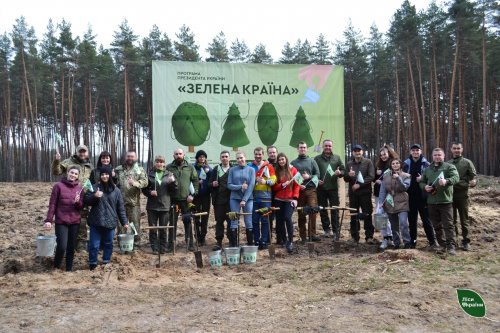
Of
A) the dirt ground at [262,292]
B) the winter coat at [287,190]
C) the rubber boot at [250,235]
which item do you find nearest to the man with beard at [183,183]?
the dirt ground at [262,292]

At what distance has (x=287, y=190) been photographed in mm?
7855

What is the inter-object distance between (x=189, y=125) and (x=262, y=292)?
19.1 feet

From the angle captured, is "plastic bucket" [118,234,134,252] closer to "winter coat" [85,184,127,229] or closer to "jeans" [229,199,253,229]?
"winter coat" [85,184,127,229]

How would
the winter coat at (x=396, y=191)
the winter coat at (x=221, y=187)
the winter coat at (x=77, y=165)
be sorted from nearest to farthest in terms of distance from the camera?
the winter coat at (x=77, y=165) < the winter coat at (x=396, y=191) < the winter coat at (x=221, y=187)

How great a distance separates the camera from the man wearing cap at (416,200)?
7.73 meters

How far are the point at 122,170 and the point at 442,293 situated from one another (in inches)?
218

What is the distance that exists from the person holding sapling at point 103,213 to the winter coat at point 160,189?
97 centimetres

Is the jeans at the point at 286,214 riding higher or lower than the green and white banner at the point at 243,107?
lower

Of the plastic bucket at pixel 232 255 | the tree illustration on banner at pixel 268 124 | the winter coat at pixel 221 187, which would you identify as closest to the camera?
the plastic bucket at pixel 232 255

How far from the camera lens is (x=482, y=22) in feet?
85.7

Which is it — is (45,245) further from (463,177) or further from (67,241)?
(463,177)

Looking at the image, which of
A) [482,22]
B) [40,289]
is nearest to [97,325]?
[40,289]

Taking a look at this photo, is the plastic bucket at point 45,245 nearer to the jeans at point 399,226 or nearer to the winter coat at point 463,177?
the jeans at point 399,226

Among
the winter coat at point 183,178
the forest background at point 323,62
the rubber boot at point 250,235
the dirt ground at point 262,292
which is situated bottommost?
the dirt ground at point 262,292
